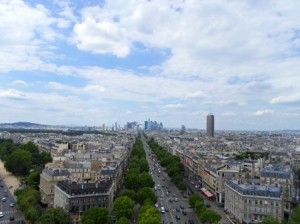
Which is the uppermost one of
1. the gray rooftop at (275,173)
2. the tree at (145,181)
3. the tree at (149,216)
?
the gray rooftop at (275,173)

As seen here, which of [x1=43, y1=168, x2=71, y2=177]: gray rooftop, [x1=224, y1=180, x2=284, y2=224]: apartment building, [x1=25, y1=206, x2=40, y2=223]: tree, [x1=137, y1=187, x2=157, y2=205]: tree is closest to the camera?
[x1=25, y1=206, x2=40, y2=223]: tree

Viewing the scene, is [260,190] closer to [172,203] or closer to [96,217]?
[172,203]

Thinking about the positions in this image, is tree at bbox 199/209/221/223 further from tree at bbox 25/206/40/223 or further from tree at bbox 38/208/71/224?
tree at bbox 25/206/40/223

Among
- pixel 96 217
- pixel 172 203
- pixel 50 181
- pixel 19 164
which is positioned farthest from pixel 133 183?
pixel 19 164

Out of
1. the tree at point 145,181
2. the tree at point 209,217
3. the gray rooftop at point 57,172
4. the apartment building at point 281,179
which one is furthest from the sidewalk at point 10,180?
the apartment building at point 281,179

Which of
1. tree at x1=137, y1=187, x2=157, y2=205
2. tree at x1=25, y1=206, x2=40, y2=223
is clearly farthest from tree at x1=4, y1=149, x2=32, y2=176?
tree at x1=137, y1=187, x2=157, y2=205

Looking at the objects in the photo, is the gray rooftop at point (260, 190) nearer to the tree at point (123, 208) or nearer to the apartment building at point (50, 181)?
the tree at point (123, 208)

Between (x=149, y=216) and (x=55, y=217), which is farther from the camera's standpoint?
(x=55, y=217)
